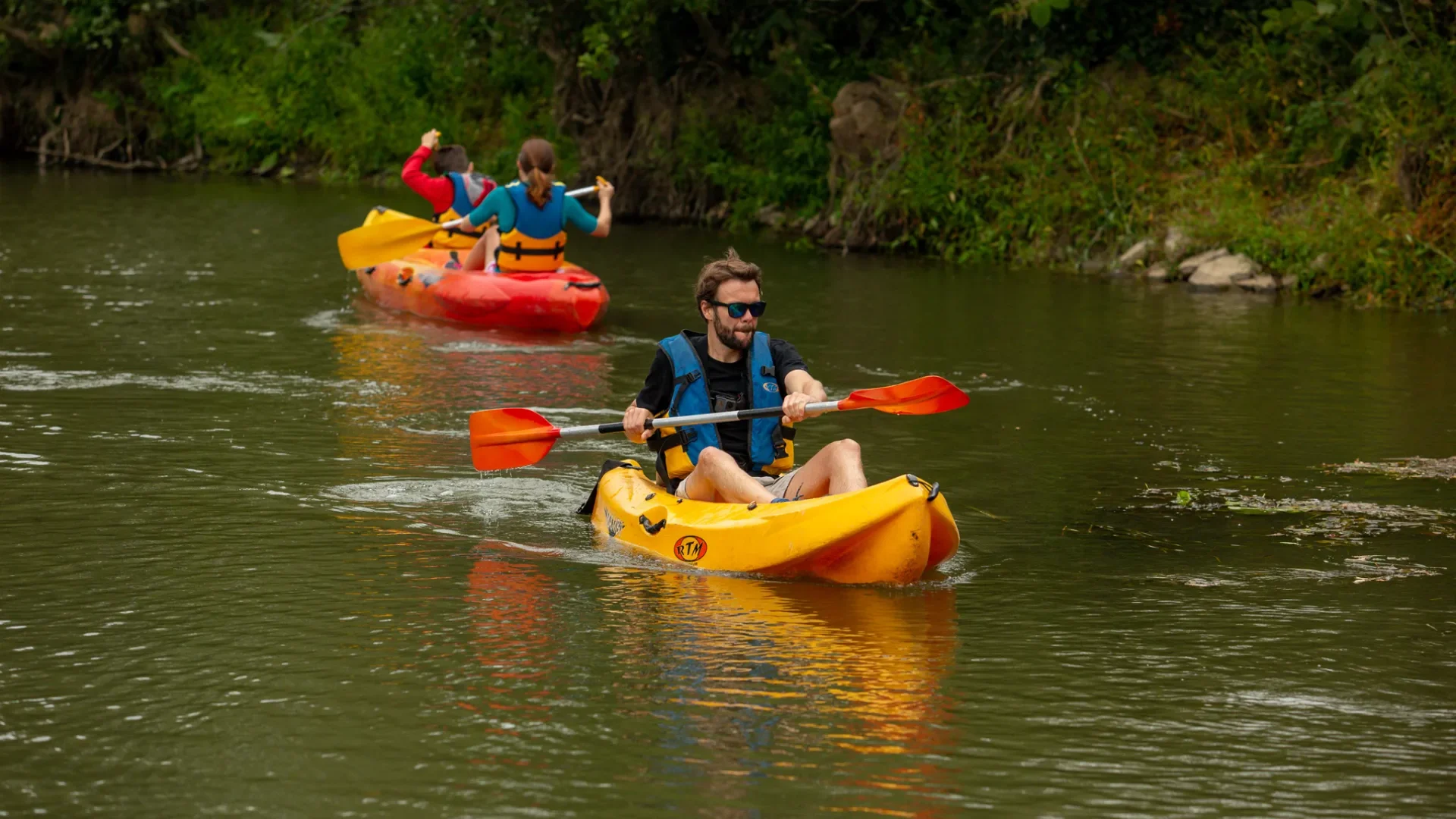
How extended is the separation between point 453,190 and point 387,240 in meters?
1.00

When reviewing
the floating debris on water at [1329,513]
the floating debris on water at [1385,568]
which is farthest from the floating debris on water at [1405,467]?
the floating debris on water at [1385,568]

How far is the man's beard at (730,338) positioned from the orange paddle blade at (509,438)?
925mm

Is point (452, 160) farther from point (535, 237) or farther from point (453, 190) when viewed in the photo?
point (535, 237)

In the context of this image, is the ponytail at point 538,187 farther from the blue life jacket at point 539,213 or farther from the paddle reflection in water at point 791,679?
the paddle reflection in water at point 791,679

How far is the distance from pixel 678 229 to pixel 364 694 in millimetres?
15395

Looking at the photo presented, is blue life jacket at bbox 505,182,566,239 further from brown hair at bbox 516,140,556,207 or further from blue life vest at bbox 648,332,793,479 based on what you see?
blue life vest at bbox 648,332,793,479

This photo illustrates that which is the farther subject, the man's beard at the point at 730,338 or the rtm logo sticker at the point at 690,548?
the man's beard at the point at 730,338

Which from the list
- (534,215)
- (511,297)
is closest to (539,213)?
(534,215)

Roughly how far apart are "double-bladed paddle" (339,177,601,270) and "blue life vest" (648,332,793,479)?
21.1 ft

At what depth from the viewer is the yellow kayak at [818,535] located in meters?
5.87

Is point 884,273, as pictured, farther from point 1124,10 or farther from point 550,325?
point 550,325

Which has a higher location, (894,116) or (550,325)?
(894,116)

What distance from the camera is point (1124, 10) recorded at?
17406 millimetres

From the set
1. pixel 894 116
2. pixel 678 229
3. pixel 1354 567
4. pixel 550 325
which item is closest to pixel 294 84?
pixel 678 229
